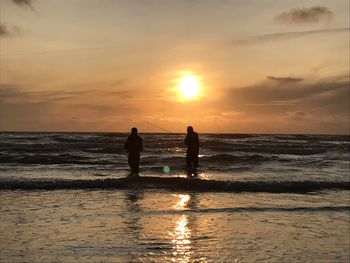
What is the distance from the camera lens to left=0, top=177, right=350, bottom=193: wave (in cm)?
1488

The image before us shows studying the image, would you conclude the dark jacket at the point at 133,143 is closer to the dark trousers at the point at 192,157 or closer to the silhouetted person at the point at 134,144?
the silhouetted person at the point at 134,144

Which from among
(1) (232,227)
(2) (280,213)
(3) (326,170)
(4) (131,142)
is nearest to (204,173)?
(4) (131,142)

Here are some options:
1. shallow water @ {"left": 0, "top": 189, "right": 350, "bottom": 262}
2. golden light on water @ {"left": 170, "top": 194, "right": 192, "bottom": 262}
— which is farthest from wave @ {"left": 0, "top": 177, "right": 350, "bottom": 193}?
golden light on water @ {"left": 170, "top": 194, "right": 192, "bottom": 262}

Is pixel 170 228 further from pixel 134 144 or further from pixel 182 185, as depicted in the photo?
pixel 134 144

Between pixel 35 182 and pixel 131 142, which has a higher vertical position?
pixel 131 142

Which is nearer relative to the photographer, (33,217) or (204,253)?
(204,253)

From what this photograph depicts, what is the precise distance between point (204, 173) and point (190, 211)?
9.46 metres

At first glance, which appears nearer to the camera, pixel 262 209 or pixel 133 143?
pixel 262 209

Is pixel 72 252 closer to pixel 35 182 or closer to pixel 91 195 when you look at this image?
pixel 91 195

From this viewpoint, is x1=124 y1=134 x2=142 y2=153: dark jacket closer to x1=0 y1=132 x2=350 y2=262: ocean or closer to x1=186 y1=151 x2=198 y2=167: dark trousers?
x1=0 y1=132 x2=350 y2=262: ocean

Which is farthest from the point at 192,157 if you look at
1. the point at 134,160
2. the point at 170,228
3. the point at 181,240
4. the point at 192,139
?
the point at 181,240

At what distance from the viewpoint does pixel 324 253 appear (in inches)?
279

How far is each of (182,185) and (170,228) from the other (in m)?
7.23

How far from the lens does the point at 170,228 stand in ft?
28.0
